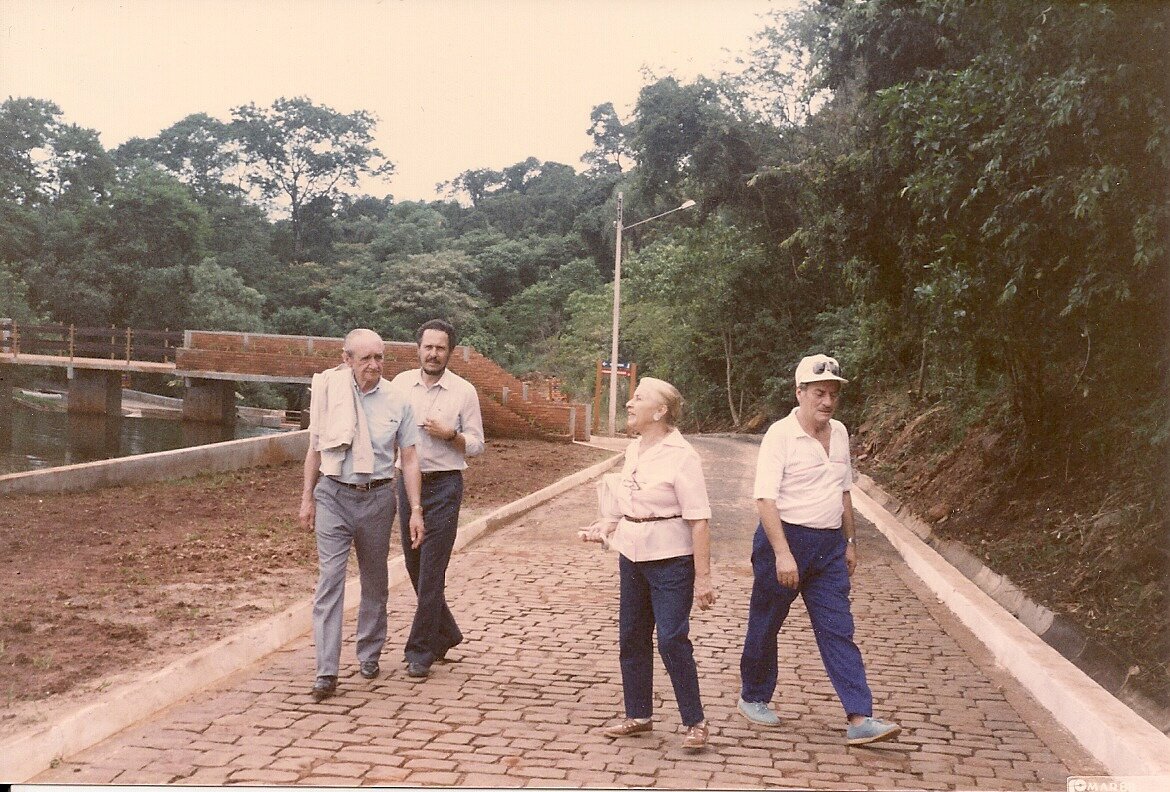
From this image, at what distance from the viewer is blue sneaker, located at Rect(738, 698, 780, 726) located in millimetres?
5199

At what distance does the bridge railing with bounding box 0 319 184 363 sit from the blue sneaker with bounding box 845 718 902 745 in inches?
976

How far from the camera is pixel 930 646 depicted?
7.20m

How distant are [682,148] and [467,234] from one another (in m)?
16.5

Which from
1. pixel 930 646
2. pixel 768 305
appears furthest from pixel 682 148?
pixel 930 646

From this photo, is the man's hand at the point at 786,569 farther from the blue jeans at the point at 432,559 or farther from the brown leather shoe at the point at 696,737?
the blue jeans at the point at 432,559

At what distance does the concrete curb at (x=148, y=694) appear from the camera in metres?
4.27

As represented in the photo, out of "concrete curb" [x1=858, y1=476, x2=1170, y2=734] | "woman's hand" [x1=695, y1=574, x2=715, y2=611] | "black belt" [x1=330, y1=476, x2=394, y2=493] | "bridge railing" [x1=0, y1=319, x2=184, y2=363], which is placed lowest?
"concrete curb" [x1=858, y1=476, x2=1170, y2=734]

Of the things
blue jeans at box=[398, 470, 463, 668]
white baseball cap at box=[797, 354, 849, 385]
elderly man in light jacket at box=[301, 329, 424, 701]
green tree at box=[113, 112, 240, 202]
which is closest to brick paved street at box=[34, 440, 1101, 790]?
blue jeans at box=[398, 470, 463, 668]

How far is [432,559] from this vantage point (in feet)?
19.6

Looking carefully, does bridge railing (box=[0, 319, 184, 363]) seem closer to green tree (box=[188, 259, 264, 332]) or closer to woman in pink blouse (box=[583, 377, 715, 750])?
green tree (box=[188, 259, 264, 332])

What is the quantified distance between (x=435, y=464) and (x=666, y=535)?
1.77 metres

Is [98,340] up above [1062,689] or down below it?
above

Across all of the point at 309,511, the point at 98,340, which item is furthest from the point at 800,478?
the point at 98,340

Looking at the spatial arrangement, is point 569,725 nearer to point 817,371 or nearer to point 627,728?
point 627,728
